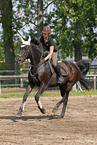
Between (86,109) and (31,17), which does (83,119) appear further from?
(31,17)

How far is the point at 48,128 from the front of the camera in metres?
6.88

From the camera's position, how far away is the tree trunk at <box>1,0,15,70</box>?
22.2 meters

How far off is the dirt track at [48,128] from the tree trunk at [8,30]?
43.7ft

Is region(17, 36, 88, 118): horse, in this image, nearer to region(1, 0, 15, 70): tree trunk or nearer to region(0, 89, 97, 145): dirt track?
region(0, 89, 97, 145): dirt track

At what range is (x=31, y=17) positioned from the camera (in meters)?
23.5

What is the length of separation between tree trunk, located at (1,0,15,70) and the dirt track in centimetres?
1331

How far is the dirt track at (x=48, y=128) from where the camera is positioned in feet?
18.4

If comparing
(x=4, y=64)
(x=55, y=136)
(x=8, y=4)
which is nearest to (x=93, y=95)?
(x=55, y=136)

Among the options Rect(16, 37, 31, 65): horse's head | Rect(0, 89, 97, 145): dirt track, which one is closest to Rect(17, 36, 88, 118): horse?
Rect(16, 37, 31, 65): horse's head

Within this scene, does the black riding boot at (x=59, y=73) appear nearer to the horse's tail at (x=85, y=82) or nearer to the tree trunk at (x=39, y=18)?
the horse's tail at (x=85, y=82)

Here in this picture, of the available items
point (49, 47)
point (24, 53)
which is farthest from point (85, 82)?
point (24, 53)

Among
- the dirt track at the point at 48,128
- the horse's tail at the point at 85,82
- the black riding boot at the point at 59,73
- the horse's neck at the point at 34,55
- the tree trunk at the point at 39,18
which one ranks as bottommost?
the dirt track at the point at 48,128

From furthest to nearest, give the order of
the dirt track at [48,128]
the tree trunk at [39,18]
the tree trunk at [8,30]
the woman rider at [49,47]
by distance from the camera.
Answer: the tree trunk at [8,30] < the tree trunk at [39,18] < the woman rider at [49,47] < the dirt track at [48,128]

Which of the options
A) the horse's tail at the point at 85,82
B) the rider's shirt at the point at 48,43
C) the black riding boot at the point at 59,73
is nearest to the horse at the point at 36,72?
the black riding boot at the point at 59,73
